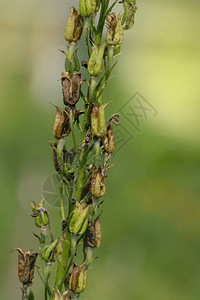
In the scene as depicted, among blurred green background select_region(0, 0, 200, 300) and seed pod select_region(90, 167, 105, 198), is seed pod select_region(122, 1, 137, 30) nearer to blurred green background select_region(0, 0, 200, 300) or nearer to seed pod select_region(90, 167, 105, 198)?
seed pod select_region(90, 167, 105, 198)

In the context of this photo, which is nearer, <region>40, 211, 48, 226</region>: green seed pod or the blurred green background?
<region>40, 211, 48, 226</region>: green seed pod

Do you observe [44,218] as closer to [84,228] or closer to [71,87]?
[84,228]

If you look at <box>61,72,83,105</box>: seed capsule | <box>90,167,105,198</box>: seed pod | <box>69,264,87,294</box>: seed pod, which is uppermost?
<box>61,72,83,105</box>: seed capsule

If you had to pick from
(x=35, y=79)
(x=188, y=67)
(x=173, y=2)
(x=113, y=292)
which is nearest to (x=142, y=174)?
(x=113, y=292)

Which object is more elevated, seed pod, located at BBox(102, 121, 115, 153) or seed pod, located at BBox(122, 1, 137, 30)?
seed pod, located at BBox(122, 1, 137, 30)

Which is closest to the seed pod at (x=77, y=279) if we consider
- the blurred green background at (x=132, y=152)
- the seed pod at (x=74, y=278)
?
the seed pod at (x=74, y=278)

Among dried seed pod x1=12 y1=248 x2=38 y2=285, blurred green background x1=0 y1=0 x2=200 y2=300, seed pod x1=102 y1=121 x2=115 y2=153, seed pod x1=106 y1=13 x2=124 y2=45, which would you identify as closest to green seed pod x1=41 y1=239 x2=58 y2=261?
dried seed pod x1=12 y1=248 x2=38 y2=285
